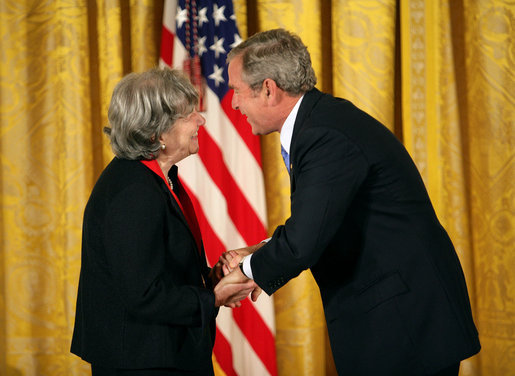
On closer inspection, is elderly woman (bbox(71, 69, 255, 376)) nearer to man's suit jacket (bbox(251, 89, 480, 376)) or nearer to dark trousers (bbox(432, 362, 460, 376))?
man's suit jacket (bbox(251, 89, 480, 376))

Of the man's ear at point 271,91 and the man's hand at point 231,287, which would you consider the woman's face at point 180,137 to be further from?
the man's hand at point 231,287

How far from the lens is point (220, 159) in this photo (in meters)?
3.32

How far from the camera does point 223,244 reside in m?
3.31

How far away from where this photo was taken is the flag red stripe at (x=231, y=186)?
3.30 m

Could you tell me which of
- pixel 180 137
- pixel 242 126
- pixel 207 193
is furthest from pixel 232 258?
pixel 242 126

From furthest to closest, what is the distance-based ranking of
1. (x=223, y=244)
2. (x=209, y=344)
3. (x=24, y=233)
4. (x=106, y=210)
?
(x=24, y=233)
(x=223, y=244)
(x=209, y=344)
(x=106, y=210)

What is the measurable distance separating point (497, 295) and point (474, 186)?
0.69 metres

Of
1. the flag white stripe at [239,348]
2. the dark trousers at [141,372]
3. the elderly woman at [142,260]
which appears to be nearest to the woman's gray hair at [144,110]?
the elderly woman at [142,260]

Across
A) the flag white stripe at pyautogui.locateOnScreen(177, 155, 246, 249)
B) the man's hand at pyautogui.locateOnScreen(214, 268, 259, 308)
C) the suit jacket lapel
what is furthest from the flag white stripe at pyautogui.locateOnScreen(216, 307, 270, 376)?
the suit jacket lapel

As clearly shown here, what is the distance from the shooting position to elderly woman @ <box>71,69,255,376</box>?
1667mm

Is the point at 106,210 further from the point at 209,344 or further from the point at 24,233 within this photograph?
the point at 24,233

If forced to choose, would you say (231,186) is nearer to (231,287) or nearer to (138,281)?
(231,287)

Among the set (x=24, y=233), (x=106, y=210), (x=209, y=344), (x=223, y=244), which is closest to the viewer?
(x=106, y=210)

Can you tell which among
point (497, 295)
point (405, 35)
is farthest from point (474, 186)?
point (405, 35)
